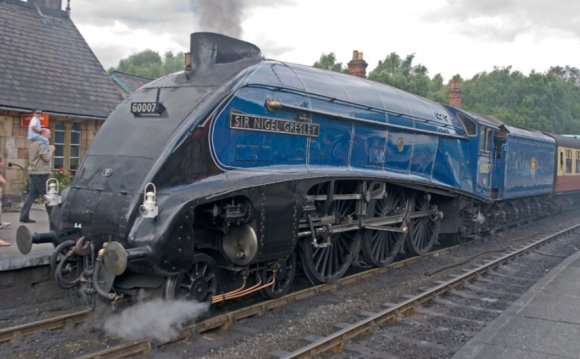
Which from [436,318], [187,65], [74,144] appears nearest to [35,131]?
[187,65]

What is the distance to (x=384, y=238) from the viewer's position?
9.54 metres

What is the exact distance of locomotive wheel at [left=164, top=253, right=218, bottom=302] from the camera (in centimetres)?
553

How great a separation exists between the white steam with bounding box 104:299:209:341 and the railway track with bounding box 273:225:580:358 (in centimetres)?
107

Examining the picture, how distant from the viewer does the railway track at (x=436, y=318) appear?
5.64 meters

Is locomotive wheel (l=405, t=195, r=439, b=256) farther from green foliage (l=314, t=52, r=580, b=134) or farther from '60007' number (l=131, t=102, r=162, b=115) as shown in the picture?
green foliage (l=314, t=52, r=580, b=134)

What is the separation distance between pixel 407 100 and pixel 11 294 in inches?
275

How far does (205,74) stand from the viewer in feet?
22.0

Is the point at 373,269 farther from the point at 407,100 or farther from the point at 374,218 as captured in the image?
the point at 407,100

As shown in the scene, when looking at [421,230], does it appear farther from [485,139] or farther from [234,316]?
[234,316]

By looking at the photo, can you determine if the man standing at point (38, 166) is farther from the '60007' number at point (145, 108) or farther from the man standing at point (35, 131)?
the '60007' number at point (145, 108)

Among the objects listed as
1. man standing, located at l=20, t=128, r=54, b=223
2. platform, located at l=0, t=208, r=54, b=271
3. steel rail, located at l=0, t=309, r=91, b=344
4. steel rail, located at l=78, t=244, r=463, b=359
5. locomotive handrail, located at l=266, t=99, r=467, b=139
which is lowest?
steel rail, located at l=0, t=309, r=91, b=344

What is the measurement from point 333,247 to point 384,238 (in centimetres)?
164

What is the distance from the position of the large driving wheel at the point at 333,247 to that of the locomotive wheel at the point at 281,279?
289 millimetres

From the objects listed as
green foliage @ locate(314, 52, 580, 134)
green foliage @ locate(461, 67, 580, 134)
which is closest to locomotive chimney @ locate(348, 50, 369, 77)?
green foliage @ locate(314, 52, 580, 134)
